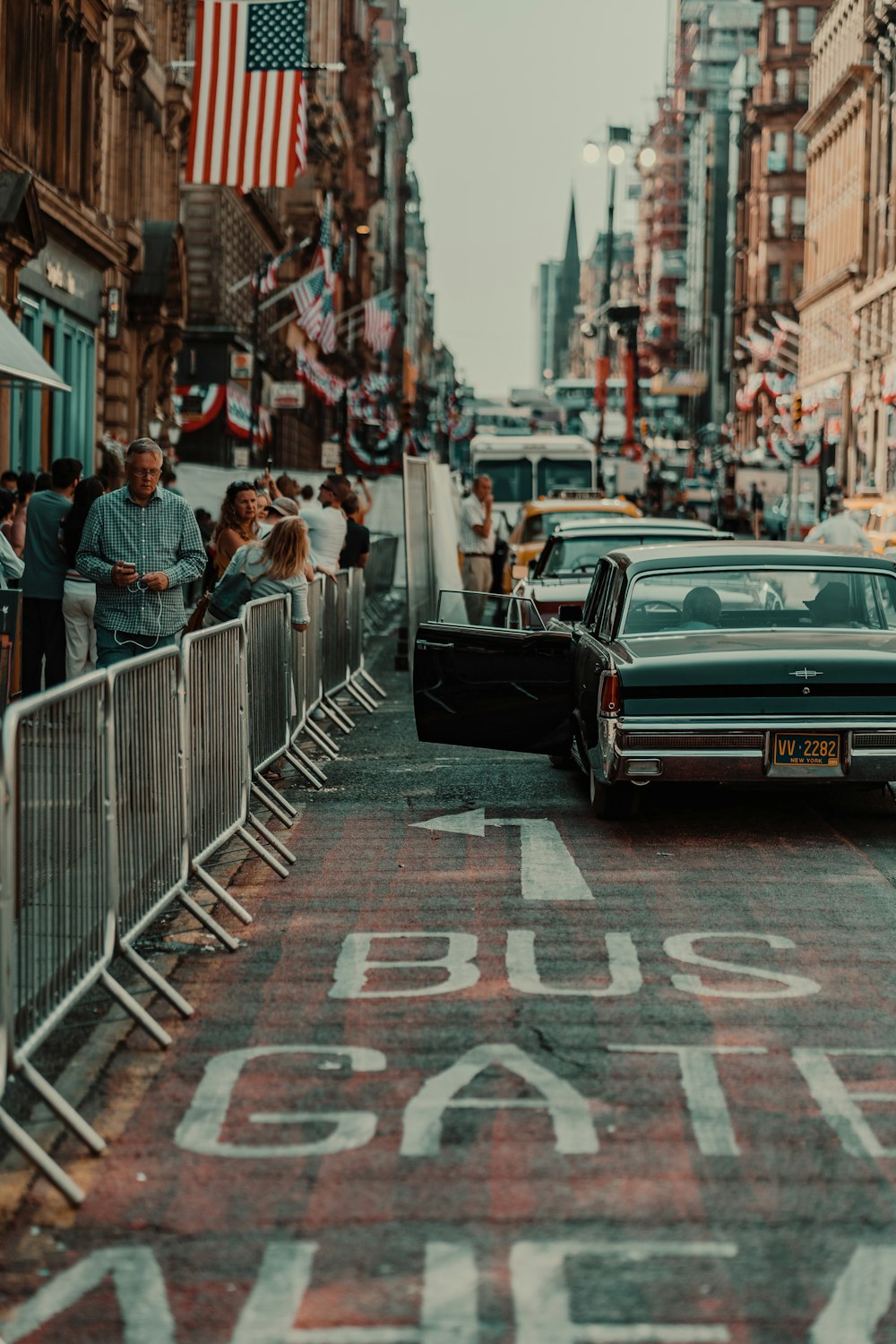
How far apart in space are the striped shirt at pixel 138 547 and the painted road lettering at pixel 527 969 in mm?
3551

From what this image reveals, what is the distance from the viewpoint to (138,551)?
11242 millimetres

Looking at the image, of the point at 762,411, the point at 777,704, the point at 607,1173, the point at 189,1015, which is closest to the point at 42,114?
the point at 777,704

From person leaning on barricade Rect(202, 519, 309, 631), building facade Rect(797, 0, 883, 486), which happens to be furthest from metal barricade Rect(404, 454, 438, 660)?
building facade Rect(797, 0, 883, 486)

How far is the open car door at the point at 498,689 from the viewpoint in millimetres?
11883

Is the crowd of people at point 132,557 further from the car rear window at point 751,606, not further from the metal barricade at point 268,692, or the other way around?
the car rear window at point 751,606

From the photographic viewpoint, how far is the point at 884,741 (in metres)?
10.3

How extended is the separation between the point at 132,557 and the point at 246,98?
15.8 metres

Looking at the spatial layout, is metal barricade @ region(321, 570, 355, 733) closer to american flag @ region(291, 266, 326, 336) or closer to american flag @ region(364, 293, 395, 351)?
american flag @ region(291, 266, 326, 336)

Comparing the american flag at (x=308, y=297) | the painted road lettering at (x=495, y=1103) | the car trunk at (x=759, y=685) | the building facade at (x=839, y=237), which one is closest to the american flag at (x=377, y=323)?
the american flag at (x=308, y=297)

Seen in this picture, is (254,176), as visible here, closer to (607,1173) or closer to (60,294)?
(60,294)

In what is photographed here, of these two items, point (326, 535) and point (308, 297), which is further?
point (308, 297)

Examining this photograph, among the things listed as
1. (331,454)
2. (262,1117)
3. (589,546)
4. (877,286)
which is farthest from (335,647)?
(877,286)

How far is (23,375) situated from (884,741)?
11.0m

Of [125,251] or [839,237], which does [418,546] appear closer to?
[125,251]
